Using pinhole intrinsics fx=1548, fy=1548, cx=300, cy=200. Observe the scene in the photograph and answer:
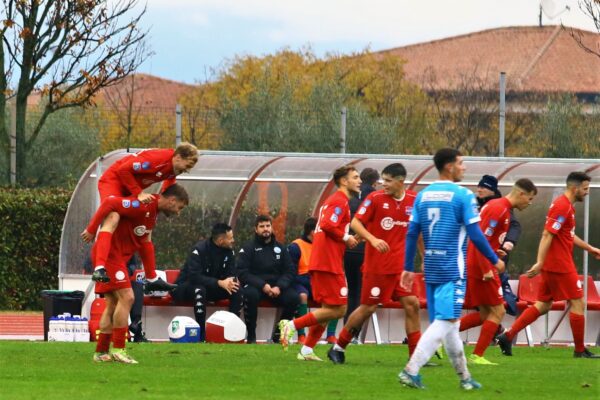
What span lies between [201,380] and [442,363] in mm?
3415

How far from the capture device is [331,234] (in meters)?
15.3

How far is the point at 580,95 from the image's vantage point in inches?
3346

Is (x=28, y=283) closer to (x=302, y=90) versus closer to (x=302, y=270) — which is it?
(x=302, y=270)

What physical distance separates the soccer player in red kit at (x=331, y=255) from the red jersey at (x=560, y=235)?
98.8 inches

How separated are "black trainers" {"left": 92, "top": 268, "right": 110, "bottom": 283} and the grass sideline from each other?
80cm

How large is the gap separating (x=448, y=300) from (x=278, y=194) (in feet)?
34.8

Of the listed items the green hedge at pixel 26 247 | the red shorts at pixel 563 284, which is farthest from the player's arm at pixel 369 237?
the green hedge at pixel 26 247

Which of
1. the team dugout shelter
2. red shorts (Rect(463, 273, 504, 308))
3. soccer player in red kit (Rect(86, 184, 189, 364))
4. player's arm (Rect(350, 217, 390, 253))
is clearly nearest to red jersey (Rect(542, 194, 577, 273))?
red shorts (Rect(463, 273, 504, 308))

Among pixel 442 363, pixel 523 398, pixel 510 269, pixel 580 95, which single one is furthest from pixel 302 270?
pixel 580 95

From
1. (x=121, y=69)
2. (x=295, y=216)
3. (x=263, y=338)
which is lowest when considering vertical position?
(x=263, y=338)

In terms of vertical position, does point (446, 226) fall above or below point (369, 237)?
above

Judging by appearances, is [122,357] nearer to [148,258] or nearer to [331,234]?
[148,258]

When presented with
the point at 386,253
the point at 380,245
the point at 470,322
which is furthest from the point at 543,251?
the point at 380,245

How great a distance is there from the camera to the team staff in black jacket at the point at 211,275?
66.3 ft
